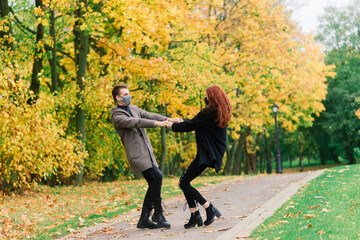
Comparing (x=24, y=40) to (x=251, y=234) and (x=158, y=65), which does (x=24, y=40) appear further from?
(x=251, y=234)

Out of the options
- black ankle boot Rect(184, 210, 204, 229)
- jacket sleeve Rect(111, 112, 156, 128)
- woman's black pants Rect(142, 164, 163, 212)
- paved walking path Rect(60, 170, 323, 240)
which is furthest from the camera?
woman's black pants Rect(142, 164, 163, 212)

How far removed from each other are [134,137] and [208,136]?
1.13m

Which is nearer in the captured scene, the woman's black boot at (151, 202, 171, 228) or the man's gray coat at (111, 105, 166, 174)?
the man's gray coat at (111, 105, 166, 174)

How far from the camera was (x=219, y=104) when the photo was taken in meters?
6.28

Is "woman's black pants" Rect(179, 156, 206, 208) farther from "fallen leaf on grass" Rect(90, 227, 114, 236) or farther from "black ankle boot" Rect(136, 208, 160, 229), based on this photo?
"fallen leaf on grass" Rect(90, 227, 114, 236)

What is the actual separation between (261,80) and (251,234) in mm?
18326

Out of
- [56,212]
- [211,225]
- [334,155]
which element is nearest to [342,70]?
[334,155]

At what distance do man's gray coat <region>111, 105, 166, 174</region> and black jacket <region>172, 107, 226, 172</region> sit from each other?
1.83ft

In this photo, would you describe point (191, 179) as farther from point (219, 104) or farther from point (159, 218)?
point (219, 104)

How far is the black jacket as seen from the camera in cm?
631

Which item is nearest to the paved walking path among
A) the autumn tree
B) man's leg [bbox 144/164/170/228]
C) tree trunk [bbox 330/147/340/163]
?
man's leg [bbox 144/164/170/228]

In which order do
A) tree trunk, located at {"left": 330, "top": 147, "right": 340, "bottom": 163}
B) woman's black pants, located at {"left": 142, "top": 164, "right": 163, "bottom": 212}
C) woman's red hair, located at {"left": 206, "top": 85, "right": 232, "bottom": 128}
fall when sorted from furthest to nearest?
1. tree trunk, located at {"left": 330, "top": 147, "right": 340, "bottom": 163}
2. woman's black pants, located at {"left": 142, "top": 164, "right": 163, "bottom": 212}
3. woman's red hair, located at {"left": 206, "top": 85, "right": 232, "bottom": 128}

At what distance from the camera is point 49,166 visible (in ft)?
39.4

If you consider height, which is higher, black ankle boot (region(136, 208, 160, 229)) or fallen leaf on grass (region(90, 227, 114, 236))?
black ankle boot (region(136, 208, 160, 229))
